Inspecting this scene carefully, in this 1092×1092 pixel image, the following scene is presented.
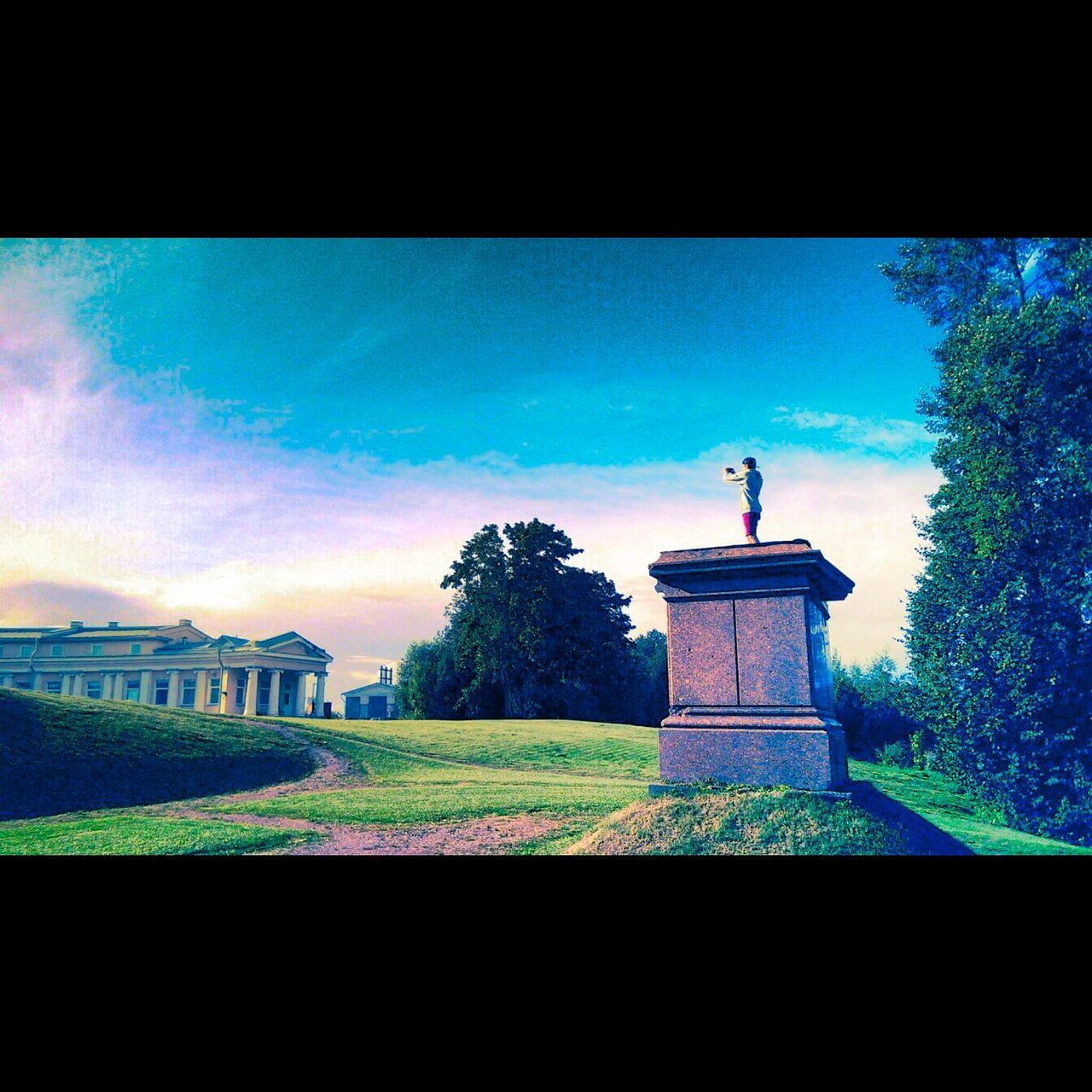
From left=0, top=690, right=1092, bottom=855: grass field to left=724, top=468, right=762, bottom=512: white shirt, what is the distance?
7.73 ft

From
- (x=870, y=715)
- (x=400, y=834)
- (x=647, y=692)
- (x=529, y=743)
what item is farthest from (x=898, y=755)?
(x=400, y=834)

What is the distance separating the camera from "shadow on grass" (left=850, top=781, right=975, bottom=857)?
487 centimetres

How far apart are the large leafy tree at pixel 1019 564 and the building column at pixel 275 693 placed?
75.9 ft

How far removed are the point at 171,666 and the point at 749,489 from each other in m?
23.4

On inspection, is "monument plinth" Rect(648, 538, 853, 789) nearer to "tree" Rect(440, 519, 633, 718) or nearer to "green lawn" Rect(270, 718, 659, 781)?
"green lawn" Rect(270, 718, 659, 781)

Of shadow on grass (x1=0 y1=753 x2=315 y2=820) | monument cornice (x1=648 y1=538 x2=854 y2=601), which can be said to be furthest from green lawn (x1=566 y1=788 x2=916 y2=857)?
shadow on grass (x1=0 y1=753 x2=315 y2=820)

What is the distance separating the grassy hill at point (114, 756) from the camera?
26.9ft

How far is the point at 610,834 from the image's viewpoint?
4766 mm

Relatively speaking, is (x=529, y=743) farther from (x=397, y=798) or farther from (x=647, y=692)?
(x=647, y=692)

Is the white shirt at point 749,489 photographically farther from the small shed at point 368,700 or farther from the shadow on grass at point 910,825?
the small shed at point 368,700

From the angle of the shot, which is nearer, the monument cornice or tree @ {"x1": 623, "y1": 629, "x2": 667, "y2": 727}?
the monument cornice
